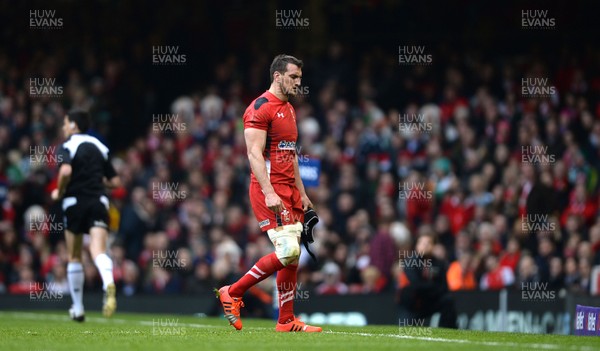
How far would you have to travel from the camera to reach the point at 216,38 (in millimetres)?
26984

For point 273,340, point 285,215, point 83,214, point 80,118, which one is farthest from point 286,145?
point 80,118

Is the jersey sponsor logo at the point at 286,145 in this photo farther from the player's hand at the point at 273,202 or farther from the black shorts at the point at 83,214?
the black shorts at the point at 83,214

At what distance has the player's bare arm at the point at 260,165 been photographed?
1046 cm

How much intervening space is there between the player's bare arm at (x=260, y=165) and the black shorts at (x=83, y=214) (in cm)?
349

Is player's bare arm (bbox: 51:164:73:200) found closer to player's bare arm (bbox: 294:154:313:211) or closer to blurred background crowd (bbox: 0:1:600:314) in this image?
player's bare arm (bbox: 294:154:313:211)

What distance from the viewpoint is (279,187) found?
10.9 meters

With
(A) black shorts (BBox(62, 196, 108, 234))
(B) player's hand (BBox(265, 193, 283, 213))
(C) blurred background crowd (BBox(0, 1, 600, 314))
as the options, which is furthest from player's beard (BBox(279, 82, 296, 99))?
(C) blurred background crowd (BBox(0, 1, 600, 314))

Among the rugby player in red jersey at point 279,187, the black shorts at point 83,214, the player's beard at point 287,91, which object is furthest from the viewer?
the black shorts at point 83,214

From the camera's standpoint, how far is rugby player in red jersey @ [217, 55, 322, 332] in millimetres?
10664

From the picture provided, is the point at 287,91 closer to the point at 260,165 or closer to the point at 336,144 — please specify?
the point at 260,165

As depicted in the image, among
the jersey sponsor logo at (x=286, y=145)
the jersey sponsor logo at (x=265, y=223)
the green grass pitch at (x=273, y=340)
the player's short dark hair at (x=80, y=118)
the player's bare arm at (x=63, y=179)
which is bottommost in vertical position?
the green grass pitch at (x=273, y=340)

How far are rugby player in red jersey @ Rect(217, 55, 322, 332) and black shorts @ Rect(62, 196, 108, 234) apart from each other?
3.10 metres

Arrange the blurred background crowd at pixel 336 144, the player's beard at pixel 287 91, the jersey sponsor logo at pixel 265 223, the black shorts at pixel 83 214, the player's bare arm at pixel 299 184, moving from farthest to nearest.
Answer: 1. the blurred background crowd at pixel 336 144
2. the black shorts at pixel 83 214
3. the player's bare arm at pixel 299 184
4. the player's beard at pixel 287 91
5. the jersey sponsor logo at pixel 265 223

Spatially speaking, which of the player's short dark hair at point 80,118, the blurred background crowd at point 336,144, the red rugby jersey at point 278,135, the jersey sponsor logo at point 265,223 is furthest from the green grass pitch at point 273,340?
the blurred background crowd at point 336,144
